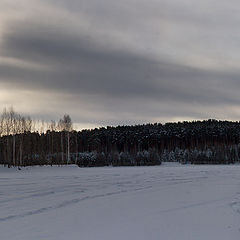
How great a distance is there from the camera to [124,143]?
10812cm

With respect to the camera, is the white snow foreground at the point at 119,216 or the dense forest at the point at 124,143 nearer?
the white snow foreground at the point at 119,216

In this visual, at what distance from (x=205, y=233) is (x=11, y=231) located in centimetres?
385

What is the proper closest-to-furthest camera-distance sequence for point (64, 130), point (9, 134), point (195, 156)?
point (9, 134), point (64, 130), point (195, 156)

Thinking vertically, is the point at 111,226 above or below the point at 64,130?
below

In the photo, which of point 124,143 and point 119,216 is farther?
point 124,143

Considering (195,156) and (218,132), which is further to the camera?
(218,132)

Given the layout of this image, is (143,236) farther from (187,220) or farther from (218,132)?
(218,132)

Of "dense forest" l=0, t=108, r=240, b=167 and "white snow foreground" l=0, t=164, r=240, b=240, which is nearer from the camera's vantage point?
"white snow foreground" l=0, t=164, r=240, b=240

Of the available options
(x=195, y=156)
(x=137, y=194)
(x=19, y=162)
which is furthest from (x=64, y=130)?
(x=137, y=194)

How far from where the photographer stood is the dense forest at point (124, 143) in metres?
55.9

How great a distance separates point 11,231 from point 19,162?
4287 cm

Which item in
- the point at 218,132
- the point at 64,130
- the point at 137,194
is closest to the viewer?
the point at 137,194

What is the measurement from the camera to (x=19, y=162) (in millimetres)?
48719

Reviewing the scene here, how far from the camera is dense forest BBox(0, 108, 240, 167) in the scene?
184 ft
